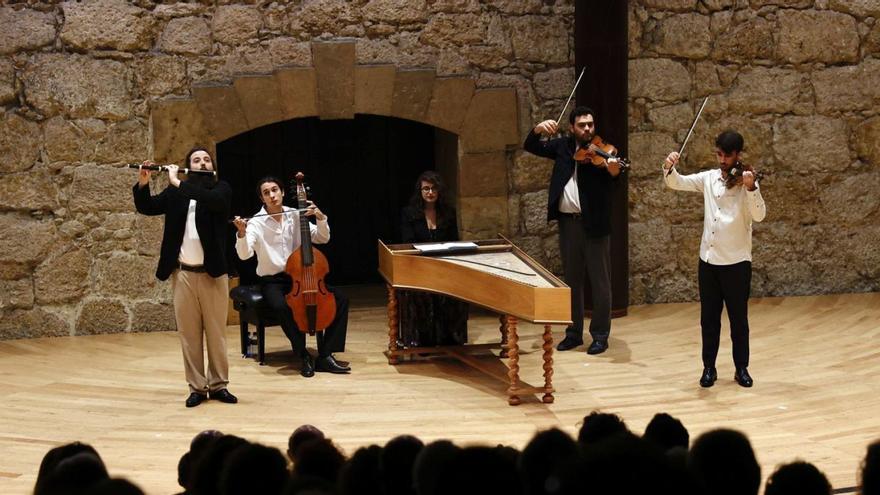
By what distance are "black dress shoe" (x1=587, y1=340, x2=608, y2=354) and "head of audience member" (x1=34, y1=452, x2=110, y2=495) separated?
16.3ft

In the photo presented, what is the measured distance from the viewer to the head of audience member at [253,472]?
8.41ft

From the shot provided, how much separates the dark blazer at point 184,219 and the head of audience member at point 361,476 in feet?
12.1

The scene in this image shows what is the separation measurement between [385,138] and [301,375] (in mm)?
3476

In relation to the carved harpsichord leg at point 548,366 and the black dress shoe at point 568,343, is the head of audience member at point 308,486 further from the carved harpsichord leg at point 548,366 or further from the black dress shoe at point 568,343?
the black dress shoe at point 568,343

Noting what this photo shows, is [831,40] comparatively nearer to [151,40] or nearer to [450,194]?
[450,194]

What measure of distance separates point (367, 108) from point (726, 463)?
234 inches

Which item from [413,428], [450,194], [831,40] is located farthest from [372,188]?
[413,428]

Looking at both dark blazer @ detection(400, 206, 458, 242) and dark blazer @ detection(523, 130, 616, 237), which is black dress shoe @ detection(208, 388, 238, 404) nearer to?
dark blazer @ detection(400, 206, 458, 242)

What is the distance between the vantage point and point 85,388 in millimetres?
6660

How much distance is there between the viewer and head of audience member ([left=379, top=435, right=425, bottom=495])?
262 centimetres

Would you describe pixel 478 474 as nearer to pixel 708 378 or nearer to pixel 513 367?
pixel 513 367

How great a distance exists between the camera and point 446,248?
6934 millimetres

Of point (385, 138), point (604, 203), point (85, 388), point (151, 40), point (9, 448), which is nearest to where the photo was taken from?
point (9, 448)

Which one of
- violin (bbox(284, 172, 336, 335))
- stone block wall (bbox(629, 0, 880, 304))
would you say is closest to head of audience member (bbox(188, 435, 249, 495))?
violin (bbox(284, 172, 336, 335))
